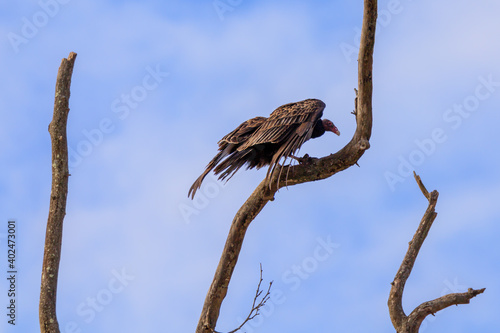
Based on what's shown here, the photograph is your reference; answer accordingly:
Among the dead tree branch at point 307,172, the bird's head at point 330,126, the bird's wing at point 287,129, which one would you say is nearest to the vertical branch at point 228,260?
the dead tree branch at point 307,172

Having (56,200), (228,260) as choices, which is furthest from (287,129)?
(56,200)

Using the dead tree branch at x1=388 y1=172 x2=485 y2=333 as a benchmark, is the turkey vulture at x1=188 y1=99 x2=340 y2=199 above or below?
above

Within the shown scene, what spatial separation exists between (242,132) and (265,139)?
0.33 m

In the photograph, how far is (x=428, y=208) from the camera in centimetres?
574

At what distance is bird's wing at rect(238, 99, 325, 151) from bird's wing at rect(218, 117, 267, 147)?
0.18 ft

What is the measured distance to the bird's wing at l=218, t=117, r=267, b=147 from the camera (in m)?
5.64

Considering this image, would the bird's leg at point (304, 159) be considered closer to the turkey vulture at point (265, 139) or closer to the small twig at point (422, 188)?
the turkey vulture at point (265, 139)

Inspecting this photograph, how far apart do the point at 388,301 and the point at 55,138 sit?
3.30 metres

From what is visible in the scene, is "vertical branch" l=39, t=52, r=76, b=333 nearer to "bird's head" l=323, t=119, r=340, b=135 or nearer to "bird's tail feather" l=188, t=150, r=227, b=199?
"bird's tail feather" l=188, t=150, r=227, b=199

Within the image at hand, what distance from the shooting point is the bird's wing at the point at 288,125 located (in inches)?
216

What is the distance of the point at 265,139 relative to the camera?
5.46 m

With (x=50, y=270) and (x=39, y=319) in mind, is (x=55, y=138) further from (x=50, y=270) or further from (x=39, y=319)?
(x=39, y=319)

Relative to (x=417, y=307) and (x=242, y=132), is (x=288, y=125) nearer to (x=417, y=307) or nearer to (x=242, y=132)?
(x=242, y=132)

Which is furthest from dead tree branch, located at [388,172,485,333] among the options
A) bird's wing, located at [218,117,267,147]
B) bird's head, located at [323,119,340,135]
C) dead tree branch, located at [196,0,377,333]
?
bird's wing, located at [218,117,267,147]
